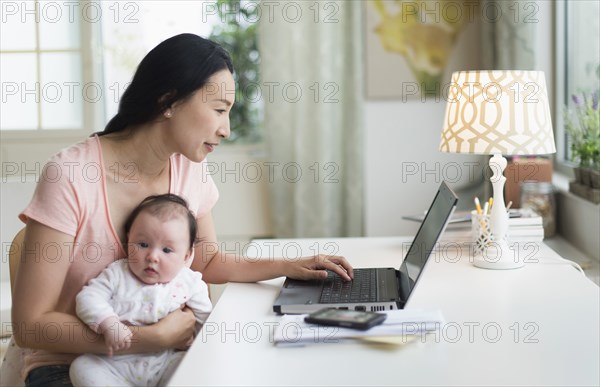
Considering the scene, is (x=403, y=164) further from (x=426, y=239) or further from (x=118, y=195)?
(x=118, y=195)

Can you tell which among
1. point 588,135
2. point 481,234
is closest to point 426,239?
point 481,234

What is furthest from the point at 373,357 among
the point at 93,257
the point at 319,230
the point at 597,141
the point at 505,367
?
the point at 319,230

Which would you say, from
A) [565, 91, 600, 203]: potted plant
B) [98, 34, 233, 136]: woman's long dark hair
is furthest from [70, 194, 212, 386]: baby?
[565, 91, 600, 203]: potted plant

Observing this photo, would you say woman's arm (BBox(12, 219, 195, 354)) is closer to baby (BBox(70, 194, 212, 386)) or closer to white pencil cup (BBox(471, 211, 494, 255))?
baby (BBox(70, 194, 212, 386))

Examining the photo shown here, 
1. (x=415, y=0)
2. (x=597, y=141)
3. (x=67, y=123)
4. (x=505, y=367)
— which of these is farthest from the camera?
(x=67, y=123)

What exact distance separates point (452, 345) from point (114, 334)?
639 millimetres

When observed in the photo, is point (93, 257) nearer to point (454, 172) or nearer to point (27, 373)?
point (27, 373)

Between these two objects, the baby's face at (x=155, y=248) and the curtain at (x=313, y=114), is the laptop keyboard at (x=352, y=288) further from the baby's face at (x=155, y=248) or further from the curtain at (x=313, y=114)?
the curtain at (x=313, y=114)

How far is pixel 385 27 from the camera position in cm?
357

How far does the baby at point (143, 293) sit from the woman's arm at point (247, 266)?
21 cm

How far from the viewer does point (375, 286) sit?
69.6 inches

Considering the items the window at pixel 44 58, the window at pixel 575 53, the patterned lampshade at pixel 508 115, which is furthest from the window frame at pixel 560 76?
the window at pixel 44 58

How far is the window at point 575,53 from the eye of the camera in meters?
2.84

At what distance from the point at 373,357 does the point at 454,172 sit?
251 centimetres
